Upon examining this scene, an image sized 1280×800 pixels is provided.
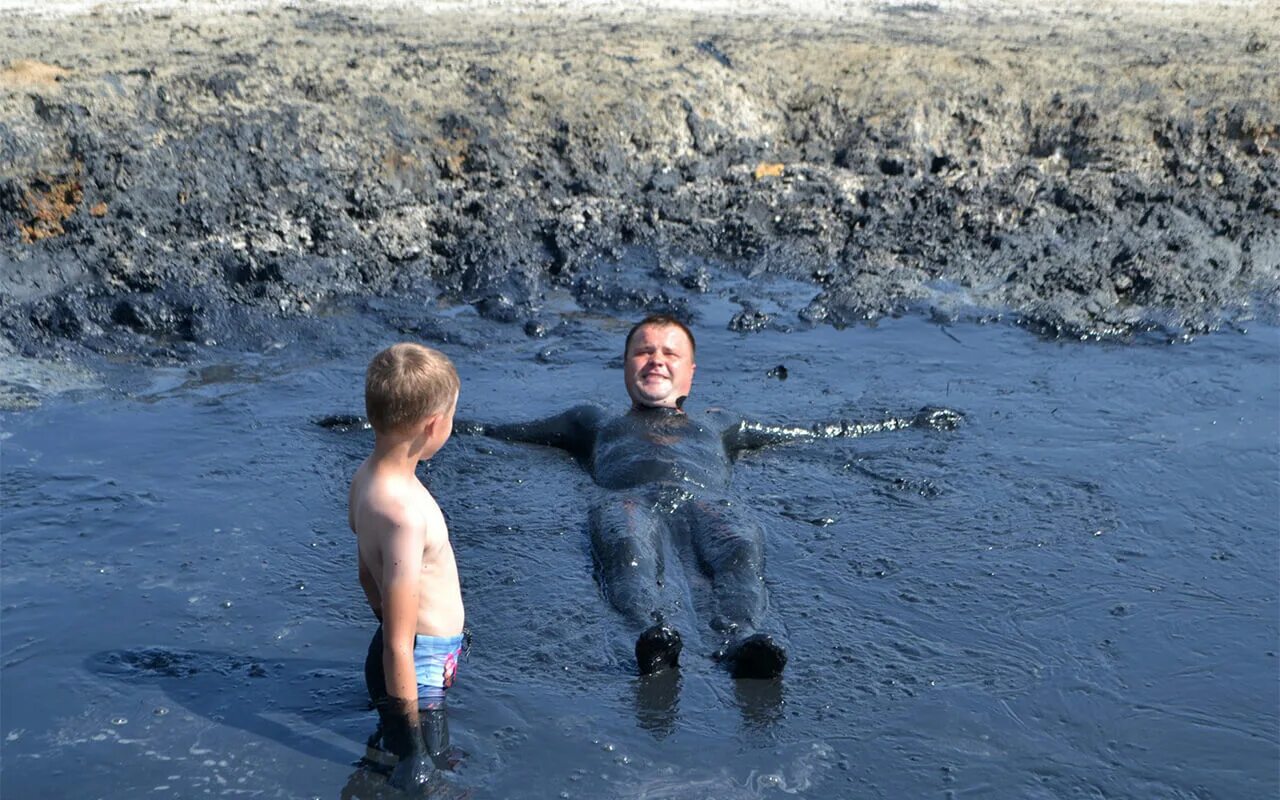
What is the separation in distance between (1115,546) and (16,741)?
13.4ft

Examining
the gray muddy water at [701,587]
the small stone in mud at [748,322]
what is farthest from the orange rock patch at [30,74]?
the small stone in mud at [748,322]

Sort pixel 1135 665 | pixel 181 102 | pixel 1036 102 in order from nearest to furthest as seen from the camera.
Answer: pixel 1135 665
pixel 181 102
pixel 1036 102

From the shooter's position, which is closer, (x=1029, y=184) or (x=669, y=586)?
(x=669, y=586)

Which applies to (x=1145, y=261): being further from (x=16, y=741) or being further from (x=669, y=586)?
(x=16, y=741)

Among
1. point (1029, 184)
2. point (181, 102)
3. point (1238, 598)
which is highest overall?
point (181, 102)

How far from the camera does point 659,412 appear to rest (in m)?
6.70

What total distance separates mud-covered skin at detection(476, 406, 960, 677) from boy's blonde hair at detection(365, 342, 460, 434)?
1.12 meters

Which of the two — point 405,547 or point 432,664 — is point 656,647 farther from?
point 405,547

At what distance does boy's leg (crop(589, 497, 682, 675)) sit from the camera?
449 cm

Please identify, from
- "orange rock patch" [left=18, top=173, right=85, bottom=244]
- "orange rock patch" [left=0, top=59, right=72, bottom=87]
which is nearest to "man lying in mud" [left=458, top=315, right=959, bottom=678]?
"orange rock patch" [left=18, top=173, right=85, bottom=244]

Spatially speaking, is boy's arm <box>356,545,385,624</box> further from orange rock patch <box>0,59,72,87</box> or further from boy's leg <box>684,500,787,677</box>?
orange rock patch <box>0,59,72,87</box>

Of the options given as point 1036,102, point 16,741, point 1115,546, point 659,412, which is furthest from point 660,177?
point 16,741

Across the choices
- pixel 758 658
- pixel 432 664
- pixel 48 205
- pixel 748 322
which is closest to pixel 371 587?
pixel 432 664

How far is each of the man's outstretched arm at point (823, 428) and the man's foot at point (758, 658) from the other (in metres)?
2.25
